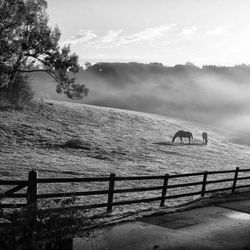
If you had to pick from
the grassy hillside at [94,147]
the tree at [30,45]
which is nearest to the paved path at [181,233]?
the grassy hillside at [94,147]

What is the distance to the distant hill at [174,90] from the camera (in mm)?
99812

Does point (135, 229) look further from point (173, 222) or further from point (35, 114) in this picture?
point (35, 114)

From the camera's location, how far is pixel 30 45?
34188mm

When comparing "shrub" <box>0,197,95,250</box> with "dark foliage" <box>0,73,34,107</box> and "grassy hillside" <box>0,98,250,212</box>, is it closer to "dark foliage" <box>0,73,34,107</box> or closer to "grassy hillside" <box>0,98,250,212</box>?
"grassy hillside" <box>0,98,250,212</box>

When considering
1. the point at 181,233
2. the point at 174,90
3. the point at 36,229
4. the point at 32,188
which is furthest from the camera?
the point at 174,90

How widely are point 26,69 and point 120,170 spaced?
16.9 m

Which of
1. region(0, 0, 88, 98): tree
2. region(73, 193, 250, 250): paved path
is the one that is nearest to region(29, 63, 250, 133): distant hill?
region(0, 0, 88, 98): tree

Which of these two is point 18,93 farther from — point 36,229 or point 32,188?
point 36,229

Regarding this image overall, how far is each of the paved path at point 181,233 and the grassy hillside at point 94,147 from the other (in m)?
7.98

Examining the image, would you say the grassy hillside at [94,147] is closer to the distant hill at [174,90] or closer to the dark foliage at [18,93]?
the dark foliage at [18,93]

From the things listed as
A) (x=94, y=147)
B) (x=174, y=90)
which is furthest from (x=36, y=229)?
(x=174, y=90)

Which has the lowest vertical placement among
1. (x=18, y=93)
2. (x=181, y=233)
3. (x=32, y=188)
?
(x=181, y=233)

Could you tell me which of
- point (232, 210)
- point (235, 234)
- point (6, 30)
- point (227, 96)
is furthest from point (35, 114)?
point (227, 96)

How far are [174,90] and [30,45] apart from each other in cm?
8979
